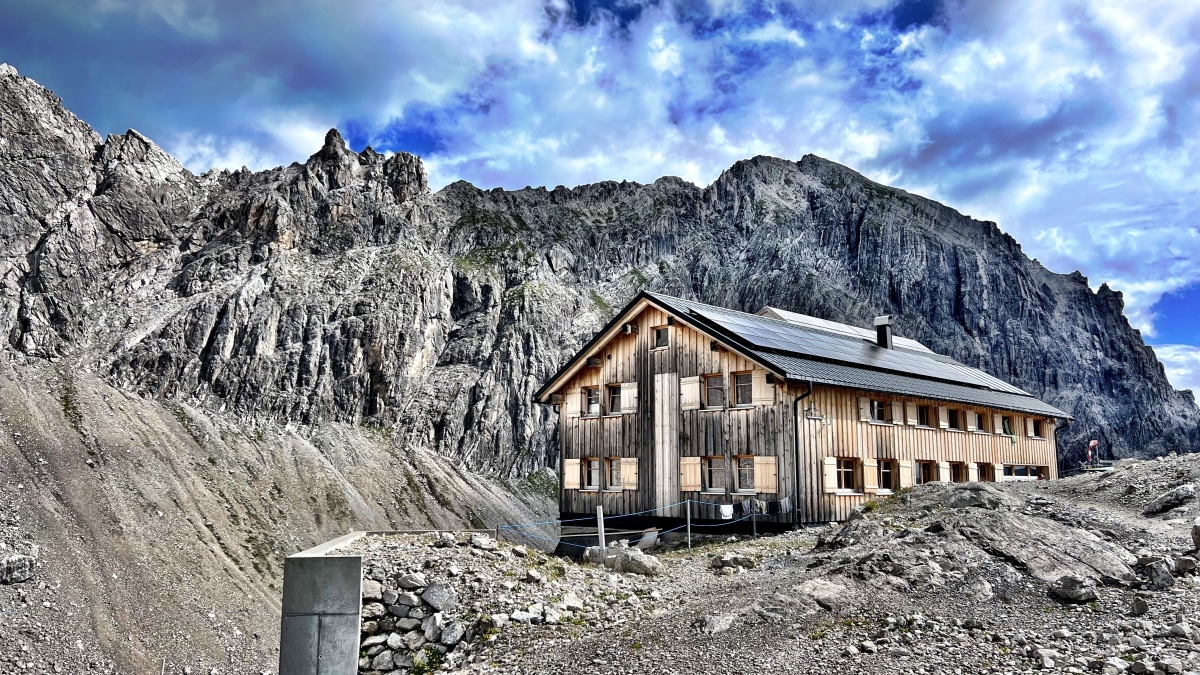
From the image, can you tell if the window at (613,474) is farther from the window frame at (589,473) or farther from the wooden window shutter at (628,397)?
the wooden window shutter at (628,397)

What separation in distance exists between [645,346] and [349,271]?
9233 centimetres

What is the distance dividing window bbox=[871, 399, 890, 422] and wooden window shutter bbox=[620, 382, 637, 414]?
977 centimetres

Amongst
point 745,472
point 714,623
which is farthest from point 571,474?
point 714,623

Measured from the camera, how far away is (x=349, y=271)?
114875mm

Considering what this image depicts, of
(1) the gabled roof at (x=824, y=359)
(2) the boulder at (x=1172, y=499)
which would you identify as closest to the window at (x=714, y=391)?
(1) the gabled roof at (x=824, y=359)

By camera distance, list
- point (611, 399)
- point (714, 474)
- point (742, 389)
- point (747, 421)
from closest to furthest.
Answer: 1. point (747, 421)
2. point (742, 389)
3. point (714, 474)
4. point (611, 399)

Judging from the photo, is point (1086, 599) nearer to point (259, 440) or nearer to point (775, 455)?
point (775, 455)

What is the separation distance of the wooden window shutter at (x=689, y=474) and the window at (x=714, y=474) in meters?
0.28

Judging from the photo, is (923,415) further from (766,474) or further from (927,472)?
(766,474)

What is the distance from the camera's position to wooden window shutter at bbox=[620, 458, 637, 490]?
31547 millimetres

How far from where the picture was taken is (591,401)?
3450cm

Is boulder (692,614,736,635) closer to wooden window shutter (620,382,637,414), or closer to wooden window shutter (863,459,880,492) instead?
wooden window shutter (863,459,880,492)

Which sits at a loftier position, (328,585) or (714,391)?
(714,391)

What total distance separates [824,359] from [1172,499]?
1250 centimetres
